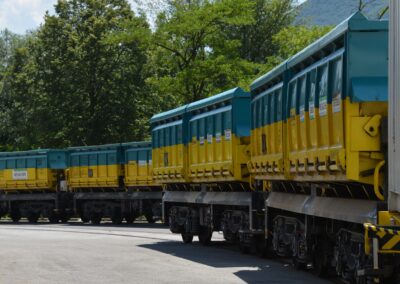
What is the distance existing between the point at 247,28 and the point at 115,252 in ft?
149

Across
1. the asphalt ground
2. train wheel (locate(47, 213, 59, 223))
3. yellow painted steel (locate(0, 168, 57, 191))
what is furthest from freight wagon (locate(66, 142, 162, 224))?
the asphalt ground

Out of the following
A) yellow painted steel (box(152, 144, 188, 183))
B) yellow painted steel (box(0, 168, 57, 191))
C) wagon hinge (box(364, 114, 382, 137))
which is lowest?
yellow painted steel (box(0, 168, 57, 191))

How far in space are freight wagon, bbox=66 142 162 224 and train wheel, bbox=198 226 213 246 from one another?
13.1 m

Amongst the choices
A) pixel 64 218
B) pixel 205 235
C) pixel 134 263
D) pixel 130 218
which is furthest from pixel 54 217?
pixel 134 263

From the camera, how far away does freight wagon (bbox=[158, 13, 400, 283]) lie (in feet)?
35.2

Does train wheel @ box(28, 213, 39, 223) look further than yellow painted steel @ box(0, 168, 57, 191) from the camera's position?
Yes

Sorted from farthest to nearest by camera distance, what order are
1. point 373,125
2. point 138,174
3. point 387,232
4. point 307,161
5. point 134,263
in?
point 138,174 < point 134,263 < point 307,161 < point 373,125 < point 387,232

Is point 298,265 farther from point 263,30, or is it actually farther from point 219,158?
point 263,30

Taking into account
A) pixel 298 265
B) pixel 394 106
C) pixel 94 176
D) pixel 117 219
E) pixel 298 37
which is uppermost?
pixel 298 37

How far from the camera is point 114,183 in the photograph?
40875mm

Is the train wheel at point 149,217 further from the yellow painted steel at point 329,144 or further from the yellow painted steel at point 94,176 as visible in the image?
the yellow painted steel at point 329,144

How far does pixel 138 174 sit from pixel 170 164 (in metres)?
12.9

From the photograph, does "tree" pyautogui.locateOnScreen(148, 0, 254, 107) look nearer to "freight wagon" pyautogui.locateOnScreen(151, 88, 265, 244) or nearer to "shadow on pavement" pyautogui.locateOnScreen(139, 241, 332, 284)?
"freight wagon" pyautogui.locateOnScreen(151, 88, 265, 244)

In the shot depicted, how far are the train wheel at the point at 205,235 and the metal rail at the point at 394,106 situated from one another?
14553 mm
